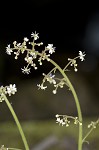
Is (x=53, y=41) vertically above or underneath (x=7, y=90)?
above

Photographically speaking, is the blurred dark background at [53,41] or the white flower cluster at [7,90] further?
the blurred dark background at [53,41]

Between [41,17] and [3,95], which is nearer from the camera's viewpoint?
[3,95]

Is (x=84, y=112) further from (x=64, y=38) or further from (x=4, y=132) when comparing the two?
(x=4, y=132)

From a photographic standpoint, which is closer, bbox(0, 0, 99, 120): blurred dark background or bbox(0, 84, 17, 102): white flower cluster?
bbox(0, 84, 17, 102): white flower cluster

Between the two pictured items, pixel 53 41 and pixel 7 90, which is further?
pixel 53 41

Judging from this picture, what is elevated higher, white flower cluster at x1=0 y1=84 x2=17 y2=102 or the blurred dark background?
the blurred dark background

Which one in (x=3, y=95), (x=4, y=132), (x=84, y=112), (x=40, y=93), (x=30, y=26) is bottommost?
(x=3, y=95)

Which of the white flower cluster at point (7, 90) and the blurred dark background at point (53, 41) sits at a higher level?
the blurred dark background at point (53, 41)

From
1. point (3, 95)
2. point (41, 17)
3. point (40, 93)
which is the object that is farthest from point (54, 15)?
point (3, 95)
